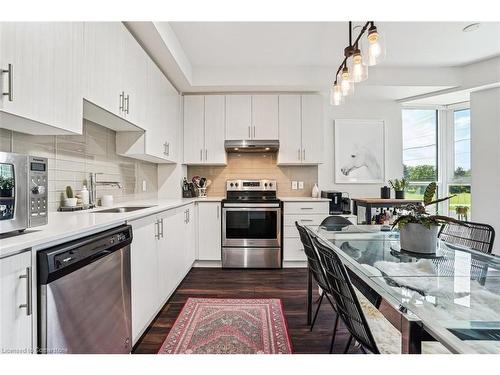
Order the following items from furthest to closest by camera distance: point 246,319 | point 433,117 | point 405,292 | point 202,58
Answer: point 433,117, point 202,58, point 246,319, point 405,292

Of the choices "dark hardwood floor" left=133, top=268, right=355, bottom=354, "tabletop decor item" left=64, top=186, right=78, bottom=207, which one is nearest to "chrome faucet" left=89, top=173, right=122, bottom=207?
"tabletop decor item" left=64, top=186, right=78, bottom=207

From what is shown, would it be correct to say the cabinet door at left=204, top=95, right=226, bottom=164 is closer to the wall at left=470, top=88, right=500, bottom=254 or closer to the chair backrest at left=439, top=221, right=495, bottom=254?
the chair backrest at left=439, top=221, right=495, bottom=254

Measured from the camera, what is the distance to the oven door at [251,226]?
3541 mm

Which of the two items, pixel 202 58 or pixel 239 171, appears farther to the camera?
pixel 239 171

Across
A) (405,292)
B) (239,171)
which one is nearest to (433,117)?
(239,171)

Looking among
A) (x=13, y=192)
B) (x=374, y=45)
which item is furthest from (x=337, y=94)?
(x=13, y=192)

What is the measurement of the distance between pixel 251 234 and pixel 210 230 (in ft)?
1.79

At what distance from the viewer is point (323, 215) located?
11.8 ft

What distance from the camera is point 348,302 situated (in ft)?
3.93

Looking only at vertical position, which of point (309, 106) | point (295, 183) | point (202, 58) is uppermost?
point (202, 58)

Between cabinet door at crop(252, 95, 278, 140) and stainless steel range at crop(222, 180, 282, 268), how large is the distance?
998mm

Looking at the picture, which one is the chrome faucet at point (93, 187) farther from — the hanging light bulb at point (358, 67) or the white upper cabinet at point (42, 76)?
the hanging light bulb at point (358, 67)

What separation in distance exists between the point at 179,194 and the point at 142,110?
5.13ft
